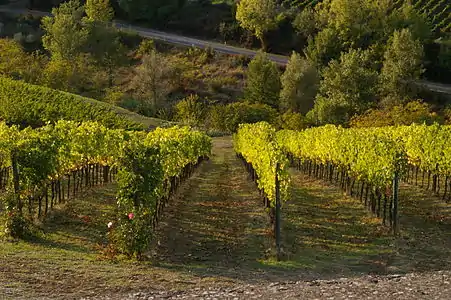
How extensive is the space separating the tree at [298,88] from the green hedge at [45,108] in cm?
2340

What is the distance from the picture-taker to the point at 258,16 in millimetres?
81875

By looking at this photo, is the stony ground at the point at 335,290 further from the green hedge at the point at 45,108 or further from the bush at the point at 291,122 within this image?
the bush at the point at 291,122

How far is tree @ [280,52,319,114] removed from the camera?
64.8m

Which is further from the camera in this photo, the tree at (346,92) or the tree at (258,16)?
the tree at (258,16)

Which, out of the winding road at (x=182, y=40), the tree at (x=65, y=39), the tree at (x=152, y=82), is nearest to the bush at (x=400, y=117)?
the winding road at (x=182, y=40)

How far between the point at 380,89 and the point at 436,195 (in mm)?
41054

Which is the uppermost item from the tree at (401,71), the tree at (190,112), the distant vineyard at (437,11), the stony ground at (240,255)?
the distant vineyard at (437,11)

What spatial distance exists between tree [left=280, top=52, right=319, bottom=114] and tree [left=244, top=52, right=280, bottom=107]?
8.41 feet

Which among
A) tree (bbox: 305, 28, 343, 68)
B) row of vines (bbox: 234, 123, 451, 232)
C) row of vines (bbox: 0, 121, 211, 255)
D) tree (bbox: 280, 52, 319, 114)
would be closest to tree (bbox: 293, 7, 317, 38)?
tree (bbox: 305, 28, 343, 68)

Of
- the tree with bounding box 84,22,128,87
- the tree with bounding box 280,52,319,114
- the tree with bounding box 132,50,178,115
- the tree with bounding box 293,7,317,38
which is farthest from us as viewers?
the tree with bounding box 293,7,317,38

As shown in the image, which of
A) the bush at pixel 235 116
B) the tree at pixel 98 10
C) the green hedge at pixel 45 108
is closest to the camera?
the green hedge at pixel 45 108

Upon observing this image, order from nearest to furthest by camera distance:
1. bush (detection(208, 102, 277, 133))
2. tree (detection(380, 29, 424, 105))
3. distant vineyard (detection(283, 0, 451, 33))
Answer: bush (detection(208, 102, 277, 133)) < tree (detection(380, 29, 424, 105)) < distant vineyard (detection(283, 0, 451, 33))

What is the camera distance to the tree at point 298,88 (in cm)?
6475

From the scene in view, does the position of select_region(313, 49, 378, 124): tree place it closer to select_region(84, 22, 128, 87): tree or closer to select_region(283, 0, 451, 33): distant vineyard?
select_region(283, 0, 451, 33): distant vineyard
